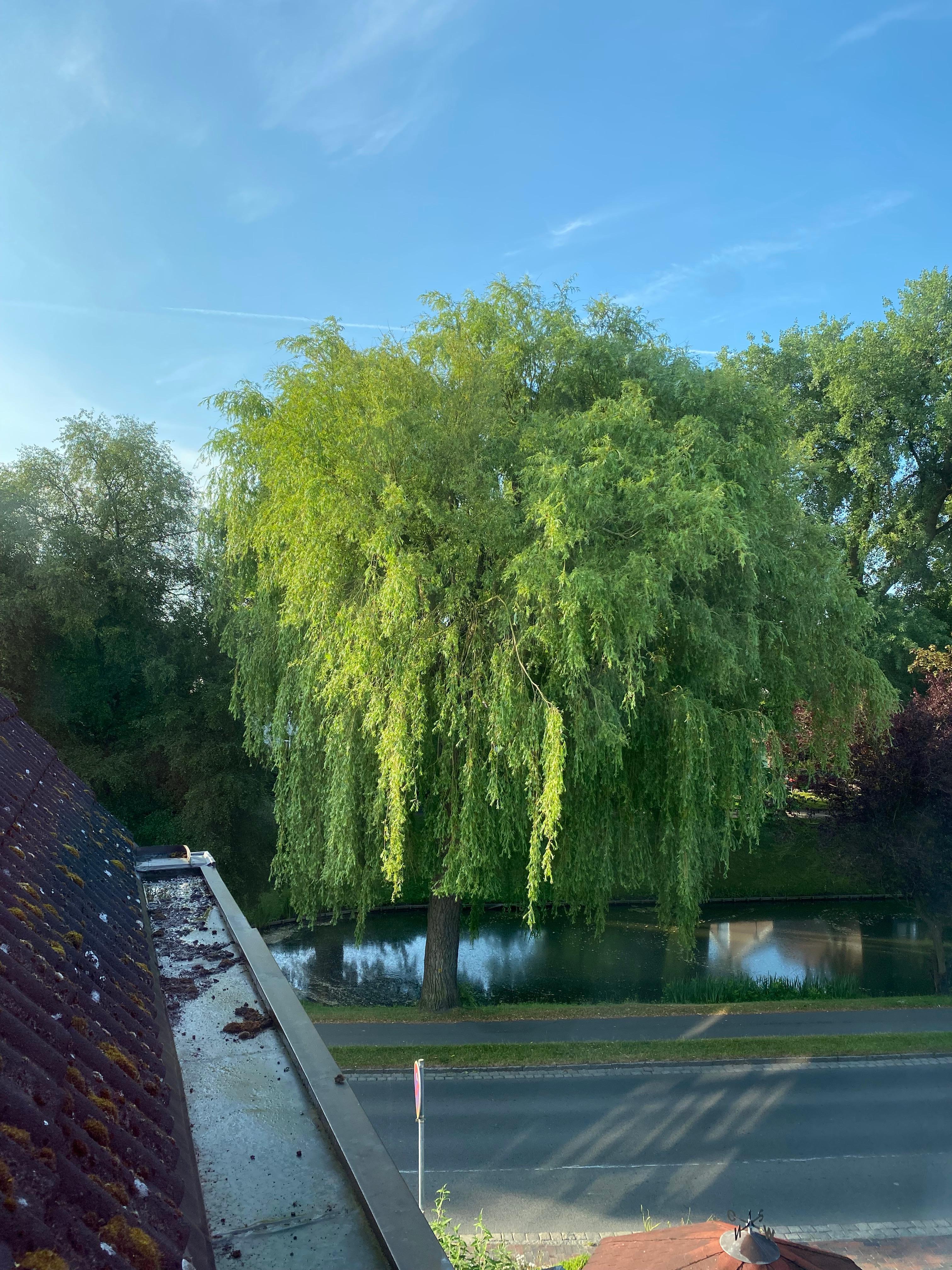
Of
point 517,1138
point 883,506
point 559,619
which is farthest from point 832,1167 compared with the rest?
point 883,506

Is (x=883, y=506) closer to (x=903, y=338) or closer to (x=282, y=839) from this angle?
(x=903, y=338)

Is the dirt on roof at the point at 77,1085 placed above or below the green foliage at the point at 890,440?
below

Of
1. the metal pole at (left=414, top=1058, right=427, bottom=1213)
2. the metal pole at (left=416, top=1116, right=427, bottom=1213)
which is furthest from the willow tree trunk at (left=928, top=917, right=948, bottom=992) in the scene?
the metal pole at (left=414, top=1058, right=427, bottom=1213)

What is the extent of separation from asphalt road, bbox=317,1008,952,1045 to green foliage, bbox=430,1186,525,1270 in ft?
17.9

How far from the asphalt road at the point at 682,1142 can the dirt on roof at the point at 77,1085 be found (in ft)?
24.4

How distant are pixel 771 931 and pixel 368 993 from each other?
11833 mm

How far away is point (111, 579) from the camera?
20.5 meters

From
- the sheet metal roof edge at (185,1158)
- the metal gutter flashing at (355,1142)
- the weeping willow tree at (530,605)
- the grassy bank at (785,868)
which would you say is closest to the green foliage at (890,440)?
the grassy bank at (785,868)

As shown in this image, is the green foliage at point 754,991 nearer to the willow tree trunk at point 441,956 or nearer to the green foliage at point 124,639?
the willow tree trunk at point 441,956

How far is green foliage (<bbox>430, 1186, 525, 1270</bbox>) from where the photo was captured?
6336mm

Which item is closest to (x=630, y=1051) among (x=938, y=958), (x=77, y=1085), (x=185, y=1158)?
(x=938, y=958)

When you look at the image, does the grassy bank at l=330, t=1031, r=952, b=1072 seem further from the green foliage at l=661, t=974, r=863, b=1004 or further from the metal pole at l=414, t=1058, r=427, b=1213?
the metal pole at l=414, t=1058, r=427, b=1213

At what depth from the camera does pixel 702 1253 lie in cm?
561

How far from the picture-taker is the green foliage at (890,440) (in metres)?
24.3
